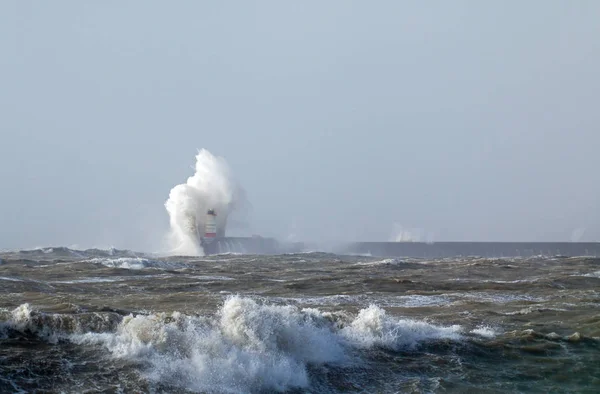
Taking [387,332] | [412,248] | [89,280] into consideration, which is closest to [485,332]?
[387,332]

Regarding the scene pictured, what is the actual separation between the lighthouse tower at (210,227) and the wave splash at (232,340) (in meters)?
68.5

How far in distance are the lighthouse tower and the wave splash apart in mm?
68463

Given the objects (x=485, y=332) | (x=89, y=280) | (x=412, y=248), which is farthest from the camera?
(x=412, y=248)

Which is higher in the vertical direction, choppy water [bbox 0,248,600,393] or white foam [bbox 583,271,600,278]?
white foam [bbox 583,271,600,278]

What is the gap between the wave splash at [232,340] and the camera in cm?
1152

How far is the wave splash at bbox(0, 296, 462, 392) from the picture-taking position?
37.8 ft

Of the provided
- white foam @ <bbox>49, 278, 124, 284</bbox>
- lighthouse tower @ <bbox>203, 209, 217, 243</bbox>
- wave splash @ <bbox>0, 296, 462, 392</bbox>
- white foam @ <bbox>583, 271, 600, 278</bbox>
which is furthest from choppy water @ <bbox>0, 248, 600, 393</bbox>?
lighthouse tower @ <bbox>203, 209, 217, 243</bbox>

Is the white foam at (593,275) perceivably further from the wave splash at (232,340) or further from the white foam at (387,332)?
the wave splash at (232,340)

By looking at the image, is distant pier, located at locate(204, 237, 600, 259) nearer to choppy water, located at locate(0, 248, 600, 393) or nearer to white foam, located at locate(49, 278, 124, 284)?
white foam, located at locate(49, 278, 124, 284)

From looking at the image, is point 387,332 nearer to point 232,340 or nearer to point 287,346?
point 287,346

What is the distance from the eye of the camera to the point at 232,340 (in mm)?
12938

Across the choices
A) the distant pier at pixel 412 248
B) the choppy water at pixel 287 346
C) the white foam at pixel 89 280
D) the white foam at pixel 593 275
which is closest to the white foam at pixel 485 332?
the choppy water at pixel 287 346

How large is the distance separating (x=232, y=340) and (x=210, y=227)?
71.6 m

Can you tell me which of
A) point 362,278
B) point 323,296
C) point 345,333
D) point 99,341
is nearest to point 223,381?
point 99,341
